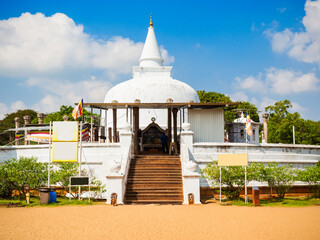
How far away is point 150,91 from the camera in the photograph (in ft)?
88.0

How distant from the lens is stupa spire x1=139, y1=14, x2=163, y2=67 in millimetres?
30922

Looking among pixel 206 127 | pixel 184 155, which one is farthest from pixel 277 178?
pixel 206 127

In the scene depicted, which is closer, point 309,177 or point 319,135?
point 309,177

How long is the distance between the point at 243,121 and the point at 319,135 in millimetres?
21204

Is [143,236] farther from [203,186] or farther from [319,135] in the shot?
[319,135]

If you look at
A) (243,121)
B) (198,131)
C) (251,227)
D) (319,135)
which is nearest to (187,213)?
(251,227)

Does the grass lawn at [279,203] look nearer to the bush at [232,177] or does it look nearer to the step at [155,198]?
the bush at [232,177]

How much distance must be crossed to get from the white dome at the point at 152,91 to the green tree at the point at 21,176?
10.4 m

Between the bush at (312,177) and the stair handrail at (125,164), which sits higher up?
the stair handrail at (125,164)

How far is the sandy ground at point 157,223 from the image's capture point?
31.1 feet

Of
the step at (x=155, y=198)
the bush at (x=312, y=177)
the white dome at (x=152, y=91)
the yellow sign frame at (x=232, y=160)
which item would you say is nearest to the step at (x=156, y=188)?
the step at (x=155, y=198)

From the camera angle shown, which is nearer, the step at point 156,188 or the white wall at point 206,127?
the step at point 156,188

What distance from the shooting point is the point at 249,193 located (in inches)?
728

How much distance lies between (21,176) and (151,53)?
690 inches
